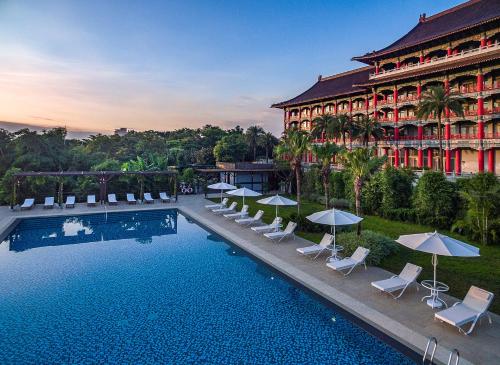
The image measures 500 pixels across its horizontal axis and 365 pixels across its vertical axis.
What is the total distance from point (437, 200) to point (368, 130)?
56.6 ft

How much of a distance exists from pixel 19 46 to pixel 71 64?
3.65 metres

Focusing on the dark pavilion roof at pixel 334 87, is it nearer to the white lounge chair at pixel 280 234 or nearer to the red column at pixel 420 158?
the red column at pixel 420 158

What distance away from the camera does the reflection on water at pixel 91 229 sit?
17.0 m

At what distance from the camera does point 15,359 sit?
6992mm

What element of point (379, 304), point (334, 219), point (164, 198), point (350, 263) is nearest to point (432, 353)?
point (379, 304)

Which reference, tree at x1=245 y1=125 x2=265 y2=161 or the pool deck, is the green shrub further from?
tree at x1=245 y1=125 x2=265 y2=161

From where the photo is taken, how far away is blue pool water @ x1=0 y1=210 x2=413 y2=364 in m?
7.15

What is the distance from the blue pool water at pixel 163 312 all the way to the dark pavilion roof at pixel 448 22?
2934cm

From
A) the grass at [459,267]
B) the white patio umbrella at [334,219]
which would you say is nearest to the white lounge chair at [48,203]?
the grass at [459,267]

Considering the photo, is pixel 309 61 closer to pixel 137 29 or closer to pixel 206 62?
pixel 206 62

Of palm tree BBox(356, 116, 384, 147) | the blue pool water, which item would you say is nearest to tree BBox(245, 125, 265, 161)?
palm tree BBox(356, 116, 384, 147)

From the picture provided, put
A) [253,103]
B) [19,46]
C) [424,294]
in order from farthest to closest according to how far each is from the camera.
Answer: [253,103], [19,46], [424,294]

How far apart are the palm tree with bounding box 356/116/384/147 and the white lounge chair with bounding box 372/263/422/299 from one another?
1057 inches

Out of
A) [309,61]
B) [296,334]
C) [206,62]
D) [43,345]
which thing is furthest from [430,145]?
[43,345]
